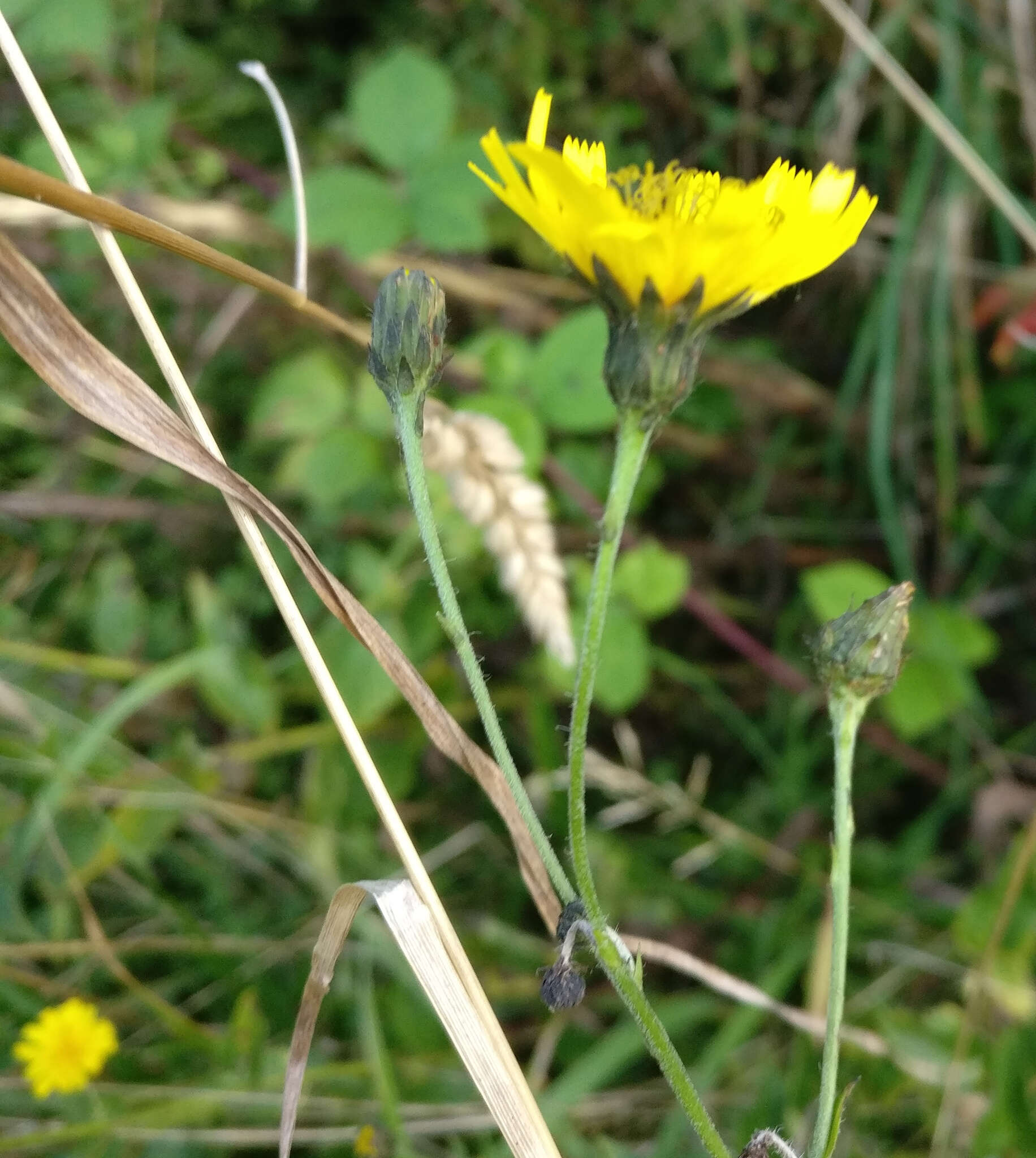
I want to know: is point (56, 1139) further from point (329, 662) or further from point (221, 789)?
point (329, 662)

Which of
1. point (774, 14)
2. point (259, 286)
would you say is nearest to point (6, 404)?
point (259, 286)

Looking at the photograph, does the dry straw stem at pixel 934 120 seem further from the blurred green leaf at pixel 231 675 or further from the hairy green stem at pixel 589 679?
the blurred green leaf at pixel 231 675

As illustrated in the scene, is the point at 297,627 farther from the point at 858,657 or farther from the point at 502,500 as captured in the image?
the point at 858,657

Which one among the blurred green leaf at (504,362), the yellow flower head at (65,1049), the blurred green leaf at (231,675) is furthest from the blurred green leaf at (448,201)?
the yellow flower head at (65,1049)

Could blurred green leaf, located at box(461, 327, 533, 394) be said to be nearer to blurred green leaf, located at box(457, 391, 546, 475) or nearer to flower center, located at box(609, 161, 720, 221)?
blurred green leaf, located at box(457, 391, 546, 475)

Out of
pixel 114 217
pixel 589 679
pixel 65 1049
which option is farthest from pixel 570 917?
pixel 65 1049

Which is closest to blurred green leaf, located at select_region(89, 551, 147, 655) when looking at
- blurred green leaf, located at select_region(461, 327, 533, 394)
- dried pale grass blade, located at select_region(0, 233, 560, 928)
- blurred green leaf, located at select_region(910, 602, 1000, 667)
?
blurred green leaf, located at select_region(461, 327, 533, 394)
